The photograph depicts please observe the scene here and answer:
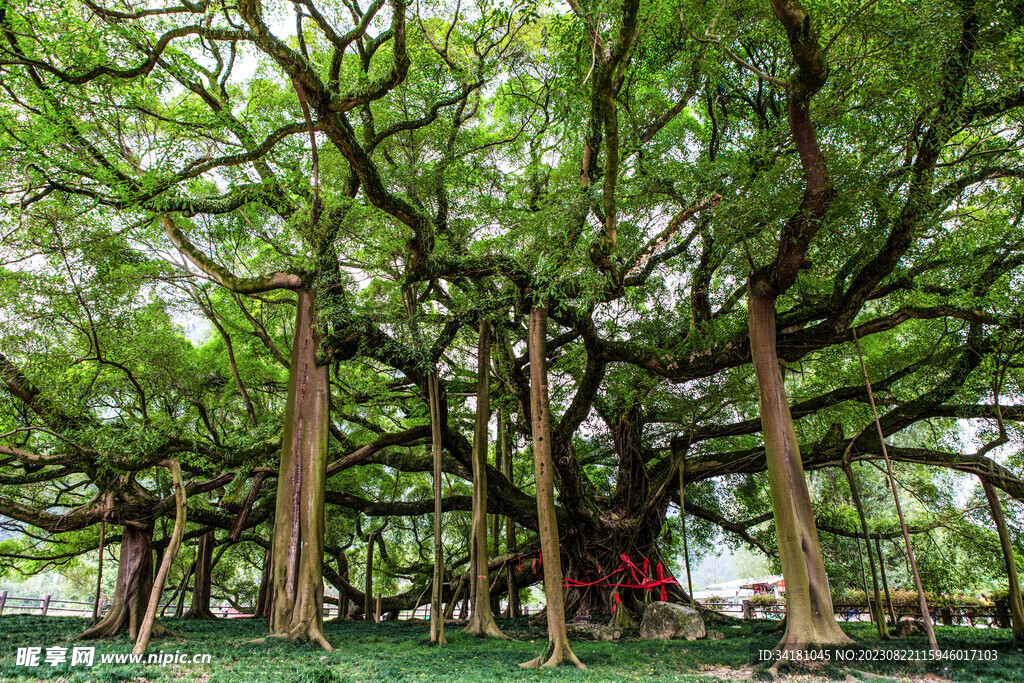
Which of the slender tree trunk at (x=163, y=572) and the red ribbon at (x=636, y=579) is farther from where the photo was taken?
the red ribbon at (x=636, y=579)

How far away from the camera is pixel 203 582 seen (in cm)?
1125

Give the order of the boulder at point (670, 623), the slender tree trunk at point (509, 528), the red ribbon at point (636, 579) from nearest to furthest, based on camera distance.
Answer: the boulder at point (670, 623) → the red ribbon at point (636, 579) → the slender tree trunk at point (509, 528)

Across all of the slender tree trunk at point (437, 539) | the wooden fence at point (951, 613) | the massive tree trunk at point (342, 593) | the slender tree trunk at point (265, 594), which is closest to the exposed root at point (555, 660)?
the slender tree trunk at point (437, 539)

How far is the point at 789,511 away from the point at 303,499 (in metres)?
5.29

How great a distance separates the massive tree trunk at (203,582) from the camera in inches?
430

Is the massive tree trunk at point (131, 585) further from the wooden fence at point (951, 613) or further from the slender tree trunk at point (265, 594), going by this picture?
Result: the wooden fence at point (951, 613)

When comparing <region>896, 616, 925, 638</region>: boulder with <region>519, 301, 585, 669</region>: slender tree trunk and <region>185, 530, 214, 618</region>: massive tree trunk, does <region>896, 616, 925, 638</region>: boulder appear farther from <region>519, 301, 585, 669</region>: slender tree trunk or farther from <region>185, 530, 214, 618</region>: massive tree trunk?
<region>185, 530, 214, 618</region>: massive tree trunk

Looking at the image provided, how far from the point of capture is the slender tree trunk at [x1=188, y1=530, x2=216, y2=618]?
10.9 m

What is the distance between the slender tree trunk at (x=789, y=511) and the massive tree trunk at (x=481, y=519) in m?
3.44

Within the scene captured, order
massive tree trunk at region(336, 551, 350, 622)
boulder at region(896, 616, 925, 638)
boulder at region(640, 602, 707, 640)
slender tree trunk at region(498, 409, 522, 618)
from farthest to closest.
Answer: massive tree trunk at region(336, 551, 350, 622), slender tree trunk at region(498, 409, 522, 618), boulder at region(896, 616, 925, 638), boulder at region(640, 602, 707, 640)

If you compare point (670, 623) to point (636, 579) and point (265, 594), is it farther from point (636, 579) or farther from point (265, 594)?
point (265, 594)

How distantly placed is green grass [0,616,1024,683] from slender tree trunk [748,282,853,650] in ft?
1.54

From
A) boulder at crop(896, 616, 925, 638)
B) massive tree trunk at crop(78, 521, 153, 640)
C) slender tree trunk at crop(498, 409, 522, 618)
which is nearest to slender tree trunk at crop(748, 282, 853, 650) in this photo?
boulder at crop(896, 616, 925, 638)

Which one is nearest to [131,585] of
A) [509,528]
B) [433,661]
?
[433,661]
